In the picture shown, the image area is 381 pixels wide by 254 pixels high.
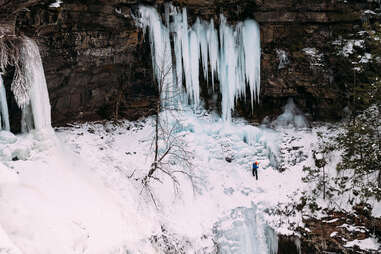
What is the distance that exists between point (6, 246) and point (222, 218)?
7693 millimetres

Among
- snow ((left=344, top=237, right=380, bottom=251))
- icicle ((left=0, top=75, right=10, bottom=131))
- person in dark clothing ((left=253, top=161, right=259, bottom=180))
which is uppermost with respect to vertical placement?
icicle ((left=0, top=75, right=10, bottom=131))

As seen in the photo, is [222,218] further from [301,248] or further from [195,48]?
[195,48]

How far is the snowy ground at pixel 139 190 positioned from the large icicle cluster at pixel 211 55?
1317 millimetres

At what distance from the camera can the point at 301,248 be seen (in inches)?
443

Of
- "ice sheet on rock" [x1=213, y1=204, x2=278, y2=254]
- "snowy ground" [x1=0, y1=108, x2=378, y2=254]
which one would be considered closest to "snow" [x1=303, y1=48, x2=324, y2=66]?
"snowy ground" [x1=0, y1=108, x2=378, y2=254]

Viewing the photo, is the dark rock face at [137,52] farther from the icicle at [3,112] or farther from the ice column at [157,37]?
the icicle at [3,112]

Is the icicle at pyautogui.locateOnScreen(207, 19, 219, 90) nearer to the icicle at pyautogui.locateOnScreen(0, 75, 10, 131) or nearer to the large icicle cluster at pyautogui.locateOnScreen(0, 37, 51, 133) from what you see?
the large icicle cluster at pyautogui.locateOnScreen(0, 37, 51, 133)

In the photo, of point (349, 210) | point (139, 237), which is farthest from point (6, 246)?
point (349, 210)

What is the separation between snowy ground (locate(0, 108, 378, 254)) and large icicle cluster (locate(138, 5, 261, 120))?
1317 millimetres

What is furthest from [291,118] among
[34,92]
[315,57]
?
[34,92]

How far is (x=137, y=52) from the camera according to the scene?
14078 mm

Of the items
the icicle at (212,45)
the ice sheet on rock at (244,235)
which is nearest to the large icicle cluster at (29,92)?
the ice sheet on rock at (244,235)

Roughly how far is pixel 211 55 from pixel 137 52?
112 inches

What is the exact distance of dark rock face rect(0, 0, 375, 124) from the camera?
477 inches
